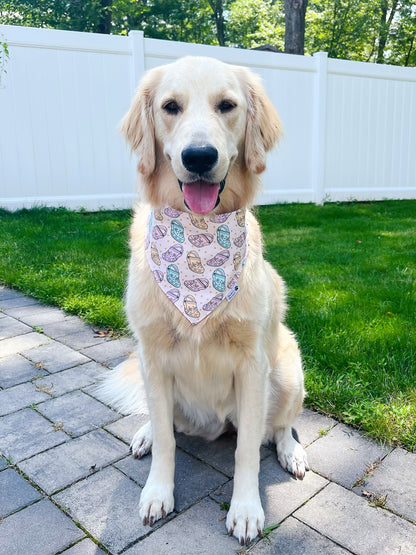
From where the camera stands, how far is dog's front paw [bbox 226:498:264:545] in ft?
5.62

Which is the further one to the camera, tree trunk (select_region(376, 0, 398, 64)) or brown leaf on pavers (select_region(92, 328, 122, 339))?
tree trunk (select_region(376, 0, 398, 64))

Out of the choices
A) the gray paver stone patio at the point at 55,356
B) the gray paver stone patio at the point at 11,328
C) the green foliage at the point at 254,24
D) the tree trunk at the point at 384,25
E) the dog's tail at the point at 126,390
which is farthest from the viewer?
the green foliage at the point at 254,24

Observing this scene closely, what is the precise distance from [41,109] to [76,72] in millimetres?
745

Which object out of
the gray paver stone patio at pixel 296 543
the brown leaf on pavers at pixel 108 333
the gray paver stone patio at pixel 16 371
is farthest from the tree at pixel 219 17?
the gray paver stone patio at pixel 296 543

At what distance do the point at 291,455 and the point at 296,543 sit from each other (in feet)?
1.49

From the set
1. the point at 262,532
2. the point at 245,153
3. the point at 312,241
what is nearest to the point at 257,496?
the point at 262,532

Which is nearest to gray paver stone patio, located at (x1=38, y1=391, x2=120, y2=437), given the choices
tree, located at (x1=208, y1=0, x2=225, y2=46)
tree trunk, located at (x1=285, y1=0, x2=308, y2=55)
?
tree trunk, located at (x1=285, y1=0, x2=308, y2=55)

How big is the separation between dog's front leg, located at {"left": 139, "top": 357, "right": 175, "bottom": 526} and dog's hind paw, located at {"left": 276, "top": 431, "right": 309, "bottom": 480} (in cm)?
51

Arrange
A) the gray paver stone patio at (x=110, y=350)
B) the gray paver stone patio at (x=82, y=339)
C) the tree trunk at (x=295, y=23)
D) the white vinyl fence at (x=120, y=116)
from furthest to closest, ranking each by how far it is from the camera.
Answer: the tree trunk at (x=295, y=23) → the white vinyl fence at (x=120, y=116) → the gray paver stone patio at (x=82, y=339) → the gray paver stone patio at (x=110, y=350)

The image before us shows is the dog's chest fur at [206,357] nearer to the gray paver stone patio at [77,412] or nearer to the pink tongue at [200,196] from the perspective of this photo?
the pink tongue at [200,196]

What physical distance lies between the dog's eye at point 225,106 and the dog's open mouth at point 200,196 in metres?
0.33

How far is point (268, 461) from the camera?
7.25ft

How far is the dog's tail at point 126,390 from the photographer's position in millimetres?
2537

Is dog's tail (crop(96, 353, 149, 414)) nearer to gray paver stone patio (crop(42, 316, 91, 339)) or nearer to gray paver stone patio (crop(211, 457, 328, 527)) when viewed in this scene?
gray paver stone patio (crop(211, 457, 328, 527))
